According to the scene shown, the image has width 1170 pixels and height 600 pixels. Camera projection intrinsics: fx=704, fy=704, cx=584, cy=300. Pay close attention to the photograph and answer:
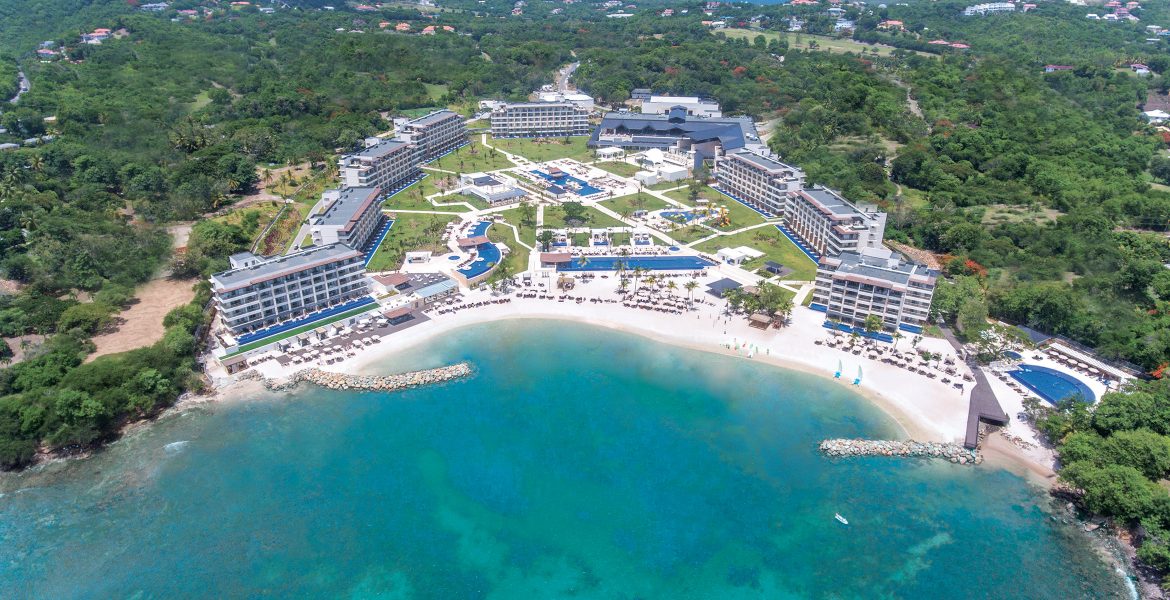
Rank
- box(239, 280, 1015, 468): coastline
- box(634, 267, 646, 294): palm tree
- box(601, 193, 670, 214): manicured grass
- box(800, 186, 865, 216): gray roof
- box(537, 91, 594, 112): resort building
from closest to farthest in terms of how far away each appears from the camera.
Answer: box(239, 280, 1015, 468): coastline, box(634, 267, 646, 294): palm tree, box(800, 186, 865, 216): gray roof, box(601, 193, 670, 214): manicured grass, box(537, 91, 594, 112): resort building

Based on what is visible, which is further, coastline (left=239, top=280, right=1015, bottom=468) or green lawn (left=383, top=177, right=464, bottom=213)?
green lawn (left=383, top=177, right=464, bottom=213)

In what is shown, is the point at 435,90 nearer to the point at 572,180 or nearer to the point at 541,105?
the point at 541,105

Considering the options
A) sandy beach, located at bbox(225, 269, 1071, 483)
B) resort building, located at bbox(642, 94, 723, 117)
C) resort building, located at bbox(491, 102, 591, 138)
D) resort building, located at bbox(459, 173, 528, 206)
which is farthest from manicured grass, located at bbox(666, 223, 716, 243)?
resort building, located at bbox(491, 102, 591, 138)

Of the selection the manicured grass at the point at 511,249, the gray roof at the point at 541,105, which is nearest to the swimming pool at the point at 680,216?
the manicured grass at the point at 511,249

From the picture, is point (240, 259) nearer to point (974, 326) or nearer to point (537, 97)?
point (974, 326)

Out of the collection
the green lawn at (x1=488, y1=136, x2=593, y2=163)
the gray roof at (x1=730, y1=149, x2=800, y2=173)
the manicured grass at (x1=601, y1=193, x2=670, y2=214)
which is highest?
the gray roof at (x1=730, y1=149, x2=800, y2=173)

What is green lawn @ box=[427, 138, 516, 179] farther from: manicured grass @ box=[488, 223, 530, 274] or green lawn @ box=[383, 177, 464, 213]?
manicured grass @ box=[488, 223, 530, 274]

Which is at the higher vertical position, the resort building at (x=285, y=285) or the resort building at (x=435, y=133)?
the resort building at (x=435, y=133)

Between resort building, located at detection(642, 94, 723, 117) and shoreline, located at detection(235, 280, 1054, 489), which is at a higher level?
resort building, located at detection(642, 94, 723, 117)

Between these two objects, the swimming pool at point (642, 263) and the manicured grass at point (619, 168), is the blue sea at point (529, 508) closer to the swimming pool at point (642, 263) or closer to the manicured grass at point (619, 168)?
the swimming pool at point (642, 263)
